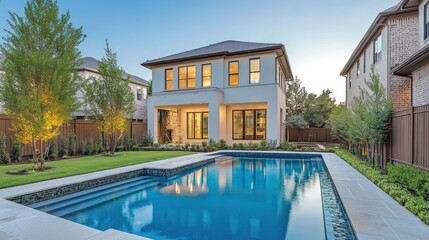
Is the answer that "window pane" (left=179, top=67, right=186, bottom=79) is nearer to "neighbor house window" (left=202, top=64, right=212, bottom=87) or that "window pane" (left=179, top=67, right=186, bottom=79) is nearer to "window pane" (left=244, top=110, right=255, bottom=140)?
"neighbor house window" (left=202, top=64, right=212, bottom=87)

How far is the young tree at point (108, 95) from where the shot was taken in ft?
44.5

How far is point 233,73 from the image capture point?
1781 cm

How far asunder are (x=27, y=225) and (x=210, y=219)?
3.10 metres

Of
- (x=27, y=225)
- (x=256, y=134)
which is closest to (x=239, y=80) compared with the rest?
(x=256, y=134)

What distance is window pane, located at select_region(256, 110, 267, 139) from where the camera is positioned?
1867cm

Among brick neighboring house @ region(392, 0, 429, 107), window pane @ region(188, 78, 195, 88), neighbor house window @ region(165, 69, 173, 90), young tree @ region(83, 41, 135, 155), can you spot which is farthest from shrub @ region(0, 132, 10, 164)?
brick neighboring house @ region(392, 0, 429, 107)

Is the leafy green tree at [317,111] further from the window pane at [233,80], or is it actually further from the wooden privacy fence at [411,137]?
the wooden privacy fence at [411,137]

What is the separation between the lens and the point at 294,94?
111 ft

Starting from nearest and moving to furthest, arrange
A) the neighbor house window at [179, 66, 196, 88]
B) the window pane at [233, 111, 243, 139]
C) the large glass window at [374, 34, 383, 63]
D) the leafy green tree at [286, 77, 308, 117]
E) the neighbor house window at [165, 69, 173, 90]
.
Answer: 1. the large glass window at [374, 34, 383, 63]
2. the neighbor house window at [179, 66, 196, 88]
3. the window pane at [233, 111, 243, 139]
4. the neighbor house window at [165, 69, 173, 90]
5. the leafy green tree at [286, 77, 308, 117]

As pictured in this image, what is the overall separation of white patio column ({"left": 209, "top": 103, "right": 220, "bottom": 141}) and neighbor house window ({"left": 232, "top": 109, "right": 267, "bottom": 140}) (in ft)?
8.43

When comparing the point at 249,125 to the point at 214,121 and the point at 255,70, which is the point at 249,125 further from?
the point at 255,70

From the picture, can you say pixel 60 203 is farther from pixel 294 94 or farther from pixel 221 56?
pixel 294 94

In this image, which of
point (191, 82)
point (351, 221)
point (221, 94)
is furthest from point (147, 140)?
point (351, 221)

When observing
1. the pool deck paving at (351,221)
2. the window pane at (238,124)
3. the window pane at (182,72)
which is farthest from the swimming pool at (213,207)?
the window pane at (182,72)
